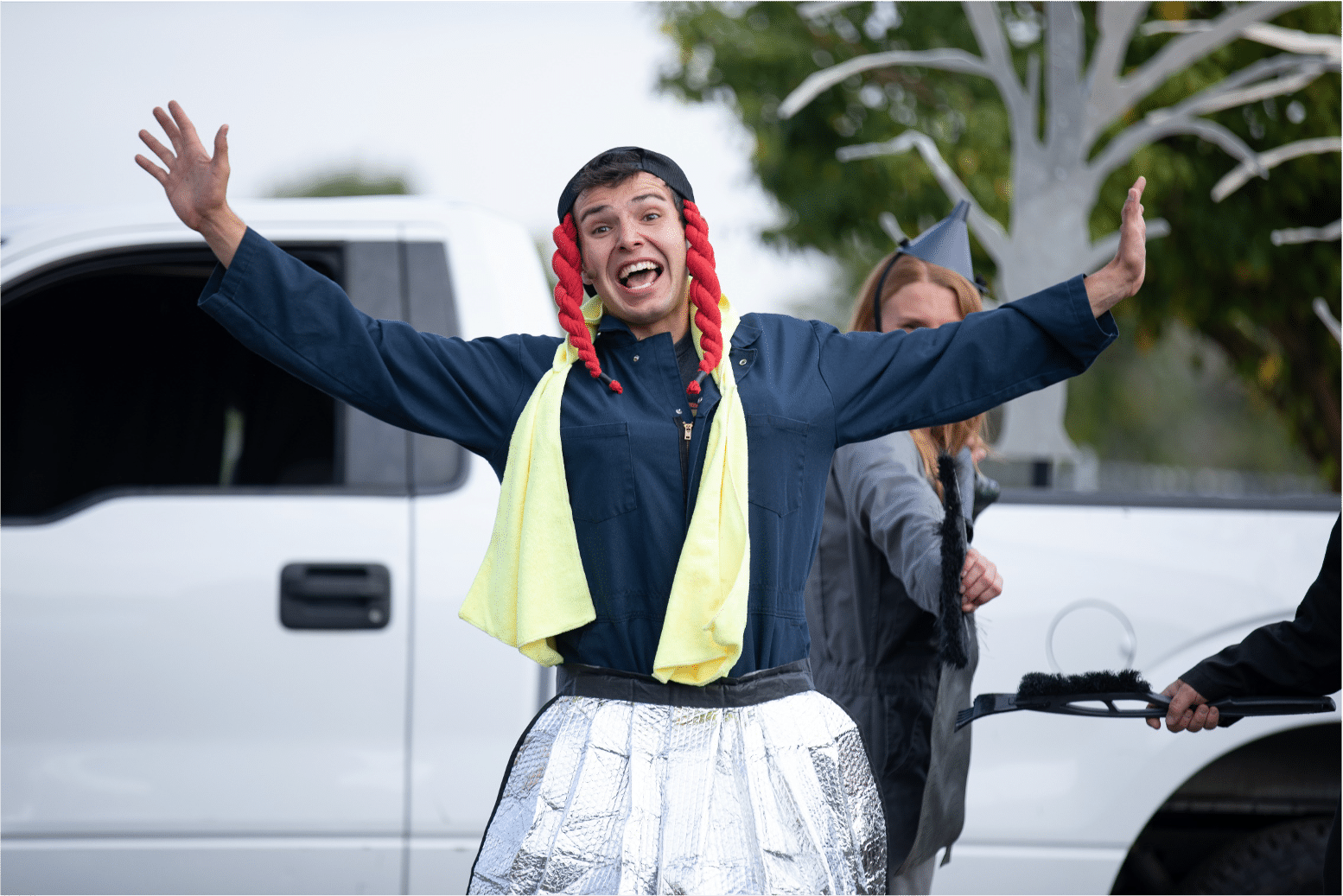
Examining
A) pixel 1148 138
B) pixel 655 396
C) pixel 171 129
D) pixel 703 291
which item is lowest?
pixel 655 396

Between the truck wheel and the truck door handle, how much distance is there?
221cm

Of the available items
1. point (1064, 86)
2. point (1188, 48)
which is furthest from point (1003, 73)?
point (1188, 48)

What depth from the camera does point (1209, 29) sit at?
25.0 ft

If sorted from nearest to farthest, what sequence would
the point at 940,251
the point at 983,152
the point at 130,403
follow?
the point at 940,251 → the point at 130,403 → the point at 983,152

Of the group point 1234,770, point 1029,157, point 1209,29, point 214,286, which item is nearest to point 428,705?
point 214,286

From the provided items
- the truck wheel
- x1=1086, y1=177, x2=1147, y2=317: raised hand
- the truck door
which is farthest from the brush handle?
the truck door

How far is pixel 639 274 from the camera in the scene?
216cm

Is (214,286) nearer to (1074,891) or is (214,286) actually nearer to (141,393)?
(1074,891)

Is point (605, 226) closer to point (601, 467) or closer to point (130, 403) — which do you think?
point (601, 467)

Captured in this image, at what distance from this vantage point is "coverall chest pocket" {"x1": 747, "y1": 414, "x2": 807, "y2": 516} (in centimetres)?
208

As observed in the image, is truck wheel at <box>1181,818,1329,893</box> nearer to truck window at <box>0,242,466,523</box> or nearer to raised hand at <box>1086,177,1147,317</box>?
raised hand at <box>1086,177,1147,317</box>

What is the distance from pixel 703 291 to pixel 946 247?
3.31ft

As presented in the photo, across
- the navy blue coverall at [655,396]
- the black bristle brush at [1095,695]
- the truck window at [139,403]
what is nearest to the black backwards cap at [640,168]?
the navy blue coverall at [655,396]

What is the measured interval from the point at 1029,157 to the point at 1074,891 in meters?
5.20
